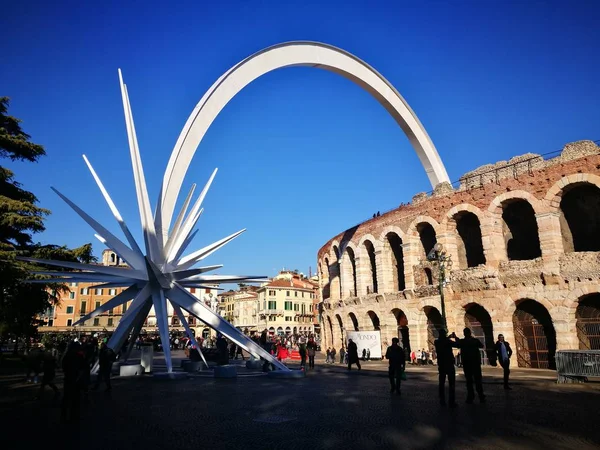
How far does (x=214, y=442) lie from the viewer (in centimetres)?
645

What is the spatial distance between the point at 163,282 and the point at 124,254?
1790 mm

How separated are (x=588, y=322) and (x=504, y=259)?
495 cm

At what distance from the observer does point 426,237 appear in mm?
29266

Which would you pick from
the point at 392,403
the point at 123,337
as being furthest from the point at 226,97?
the point at 392,403

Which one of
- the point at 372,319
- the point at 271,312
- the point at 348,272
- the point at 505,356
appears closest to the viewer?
the point at 505,356

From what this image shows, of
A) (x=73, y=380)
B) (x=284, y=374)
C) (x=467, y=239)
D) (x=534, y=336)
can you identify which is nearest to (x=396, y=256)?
(x=467, y=239)

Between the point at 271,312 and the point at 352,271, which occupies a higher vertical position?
the point at 352,271

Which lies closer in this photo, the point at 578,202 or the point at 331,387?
the point at 331,387

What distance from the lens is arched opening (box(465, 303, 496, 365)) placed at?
77.9ft

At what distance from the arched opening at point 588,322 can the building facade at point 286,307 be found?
197 feet

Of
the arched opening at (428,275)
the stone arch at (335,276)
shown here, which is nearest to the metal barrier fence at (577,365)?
the arched opening at (428,275)

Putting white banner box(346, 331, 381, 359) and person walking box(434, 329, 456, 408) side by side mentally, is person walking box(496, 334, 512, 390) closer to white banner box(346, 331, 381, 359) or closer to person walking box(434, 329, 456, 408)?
person walking box(434, 329, 456, 408)

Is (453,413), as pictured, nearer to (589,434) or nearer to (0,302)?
(589,434)

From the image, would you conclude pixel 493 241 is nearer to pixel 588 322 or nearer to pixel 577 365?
pixel 588 322
